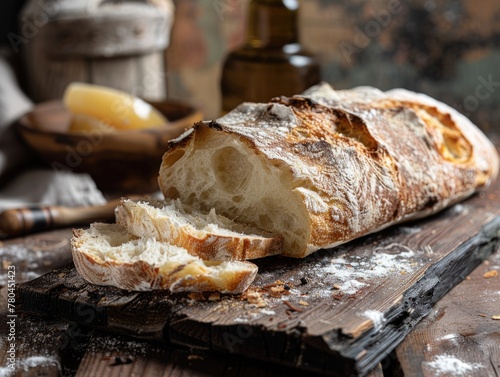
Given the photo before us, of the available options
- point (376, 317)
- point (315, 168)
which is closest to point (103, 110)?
point (315, 168)

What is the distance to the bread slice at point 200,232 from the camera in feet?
7.38

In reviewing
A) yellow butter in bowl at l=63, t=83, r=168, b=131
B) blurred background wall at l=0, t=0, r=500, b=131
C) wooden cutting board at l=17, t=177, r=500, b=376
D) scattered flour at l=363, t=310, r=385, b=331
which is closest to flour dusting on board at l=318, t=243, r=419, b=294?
wooden cutting board at l=17, t=177, r=500, b=376

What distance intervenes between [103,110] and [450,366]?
7.66 feet

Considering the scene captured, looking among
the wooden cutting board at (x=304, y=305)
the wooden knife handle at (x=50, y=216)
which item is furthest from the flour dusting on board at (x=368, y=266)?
the wooden knife handle at (x=50, y=216)

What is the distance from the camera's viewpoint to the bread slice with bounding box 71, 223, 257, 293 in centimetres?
212

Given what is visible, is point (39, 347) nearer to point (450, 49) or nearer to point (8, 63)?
point (8, 63)

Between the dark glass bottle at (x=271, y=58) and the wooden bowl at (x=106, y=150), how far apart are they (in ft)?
1.23

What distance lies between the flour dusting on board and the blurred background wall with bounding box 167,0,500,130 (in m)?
2.79

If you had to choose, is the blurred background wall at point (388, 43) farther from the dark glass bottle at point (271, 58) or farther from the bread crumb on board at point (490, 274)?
the bread crumb on board at point (490, 274)

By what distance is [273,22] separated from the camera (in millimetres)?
3883

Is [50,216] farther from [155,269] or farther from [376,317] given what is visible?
[376,317]

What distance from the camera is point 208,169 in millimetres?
2578

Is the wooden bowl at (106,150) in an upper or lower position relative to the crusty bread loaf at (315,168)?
lower

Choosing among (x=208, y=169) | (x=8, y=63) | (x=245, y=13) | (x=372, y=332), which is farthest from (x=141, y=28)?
(x=372, y=332)
